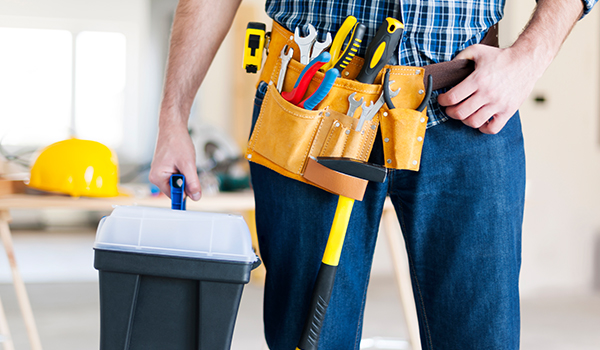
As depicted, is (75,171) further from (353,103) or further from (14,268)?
(353,103)

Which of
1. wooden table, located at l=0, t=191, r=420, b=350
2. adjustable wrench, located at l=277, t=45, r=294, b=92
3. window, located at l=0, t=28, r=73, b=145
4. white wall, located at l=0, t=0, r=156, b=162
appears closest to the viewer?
adjustable wrench, located at l=277, t=45, r=294, b=92

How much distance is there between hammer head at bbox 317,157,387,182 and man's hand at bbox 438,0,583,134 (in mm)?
144

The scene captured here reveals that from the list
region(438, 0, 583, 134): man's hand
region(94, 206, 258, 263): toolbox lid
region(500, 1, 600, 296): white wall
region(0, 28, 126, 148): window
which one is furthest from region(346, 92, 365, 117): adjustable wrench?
region(0, 28, 126, 148): window

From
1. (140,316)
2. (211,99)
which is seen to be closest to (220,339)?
(140,316)

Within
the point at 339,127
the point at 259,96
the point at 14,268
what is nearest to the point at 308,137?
the point at 339,127

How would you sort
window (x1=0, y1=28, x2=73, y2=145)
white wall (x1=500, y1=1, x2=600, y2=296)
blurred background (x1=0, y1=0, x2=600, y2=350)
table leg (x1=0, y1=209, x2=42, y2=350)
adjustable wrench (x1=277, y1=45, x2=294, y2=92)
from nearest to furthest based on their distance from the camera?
adjustable wrench (x1=277, y1=45, x2=294, y2=92) → table leg (x1=0, y1=209, x2=42, y2=350) → blurred background (x1=0, y1=0, x2=600, y2=350) → white wall (x1=500, y1=1, x2=600, y2=296) → window (x1=0, y1=28, x2=73, y2=145)

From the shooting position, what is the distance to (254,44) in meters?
0.87

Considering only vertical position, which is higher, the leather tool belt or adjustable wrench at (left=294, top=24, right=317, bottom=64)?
adjustable wrench at (left=294, top=24, right=317, bottom=64)

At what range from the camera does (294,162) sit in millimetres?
774

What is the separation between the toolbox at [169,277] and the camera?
669 mm

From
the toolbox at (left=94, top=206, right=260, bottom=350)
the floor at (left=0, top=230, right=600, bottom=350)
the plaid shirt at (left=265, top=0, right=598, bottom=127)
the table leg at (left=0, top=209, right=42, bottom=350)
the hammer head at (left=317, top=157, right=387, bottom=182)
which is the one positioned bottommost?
the floor at (left=0, top=230, right=600, bottom=350)

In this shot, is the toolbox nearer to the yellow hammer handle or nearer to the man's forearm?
the yellow hammer handle

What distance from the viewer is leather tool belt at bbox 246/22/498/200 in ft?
2.40

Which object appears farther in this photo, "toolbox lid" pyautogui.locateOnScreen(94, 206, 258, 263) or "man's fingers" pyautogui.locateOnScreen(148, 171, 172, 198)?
"man's fingers" pyautogui.locateOnScreen(148, 171, 172, 198)
